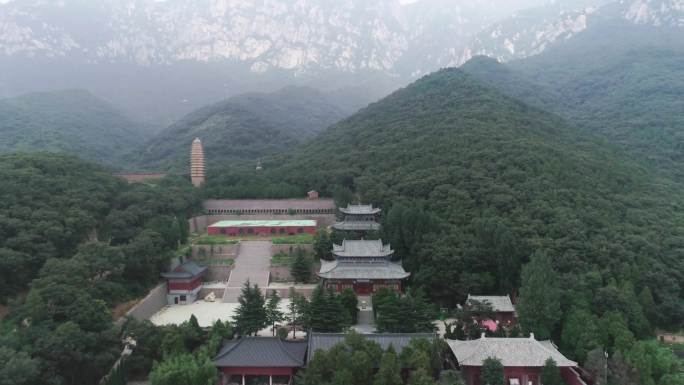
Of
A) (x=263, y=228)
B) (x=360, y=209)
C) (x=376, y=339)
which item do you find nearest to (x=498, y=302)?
(x=376, y=339)

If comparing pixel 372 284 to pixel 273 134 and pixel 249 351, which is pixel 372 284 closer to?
pixel 249 351

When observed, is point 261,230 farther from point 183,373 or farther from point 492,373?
point 492,373

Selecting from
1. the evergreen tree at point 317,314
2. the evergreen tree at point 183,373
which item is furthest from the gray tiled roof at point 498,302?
the evergreen tree at point 183,373

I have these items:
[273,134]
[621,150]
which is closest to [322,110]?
[273,134]

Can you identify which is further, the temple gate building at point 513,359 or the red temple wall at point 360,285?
the red temple wall at point 360,285

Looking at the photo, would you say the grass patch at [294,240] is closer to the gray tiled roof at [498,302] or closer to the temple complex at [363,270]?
the temple complex at [363,270]

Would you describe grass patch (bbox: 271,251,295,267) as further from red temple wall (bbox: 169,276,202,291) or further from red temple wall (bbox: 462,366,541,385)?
red temple wall (bbox: 462,366,541,385)
